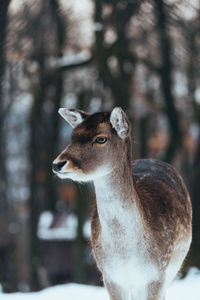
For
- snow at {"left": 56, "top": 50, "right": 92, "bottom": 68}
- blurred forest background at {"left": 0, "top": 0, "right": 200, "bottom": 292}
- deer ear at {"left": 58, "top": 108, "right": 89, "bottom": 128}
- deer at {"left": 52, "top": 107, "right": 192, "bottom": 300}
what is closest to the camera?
deer at {"left": 52, "top": 107, "right": 192, "bottom": 300}

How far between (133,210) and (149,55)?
33.4 feet

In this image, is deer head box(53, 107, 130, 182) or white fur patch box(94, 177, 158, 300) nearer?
deer head box(53, 107, 130, 182)

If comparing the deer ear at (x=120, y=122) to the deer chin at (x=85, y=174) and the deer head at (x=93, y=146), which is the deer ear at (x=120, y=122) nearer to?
the deer head at (x=93, y=146)

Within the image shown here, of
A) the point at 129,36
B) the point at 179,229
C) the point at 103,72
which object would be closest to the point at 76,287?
the point at 179,229

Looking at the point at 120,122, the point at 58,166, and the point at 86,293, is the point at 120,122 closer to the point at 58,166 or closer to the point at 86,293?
the point at 58,166

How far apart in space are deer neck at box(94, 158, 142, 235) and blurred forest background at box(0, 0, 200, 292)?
2641mm

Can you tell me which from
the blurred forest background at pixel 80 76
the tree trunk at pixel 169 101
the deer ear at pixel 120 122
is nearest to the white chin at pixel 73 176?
the deer ear at pixel 120 122

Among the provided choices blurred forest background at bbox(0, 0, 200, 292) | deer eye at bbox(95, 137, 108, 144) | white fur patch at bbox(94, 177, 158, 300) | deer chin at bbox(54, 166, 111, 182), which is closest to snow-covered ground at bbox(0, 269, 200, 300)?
blurred forest background at bbox(0, 0, 200, 292)

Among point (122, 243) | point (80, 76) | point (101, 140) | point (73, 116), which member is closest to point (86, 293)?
point (122, 243)

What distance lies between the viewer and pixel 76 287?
8031mm

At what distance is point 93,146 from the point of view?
14.8 feet

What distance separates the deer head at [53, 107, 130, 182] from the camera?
4.36m

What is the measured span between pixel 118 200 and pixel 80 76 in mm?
12710

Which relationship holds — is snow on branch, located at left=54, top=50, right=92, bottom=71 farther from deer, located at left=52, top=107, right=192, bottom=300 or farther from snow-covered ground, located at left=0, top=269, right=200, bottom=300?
deer, located at left=52, top=107, right=192, bottom=300
